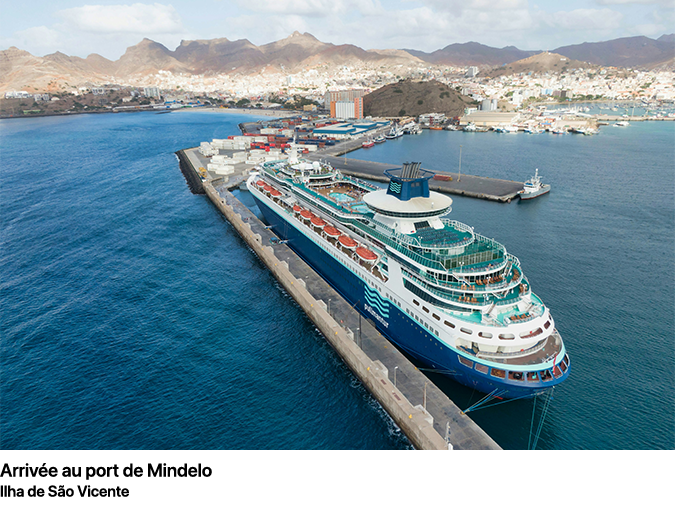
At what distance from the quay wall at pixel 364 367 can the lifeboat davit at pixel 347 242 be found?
5.95m

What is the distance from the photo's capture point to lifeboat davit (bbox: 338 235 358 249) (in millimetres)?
34956

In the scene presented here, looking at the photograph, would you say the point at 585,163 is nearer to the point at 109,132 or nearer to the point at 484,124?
the point at 484,124

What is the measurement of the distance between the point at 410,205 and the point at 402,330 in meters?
11.0

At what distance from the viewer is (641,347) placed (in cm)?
3058

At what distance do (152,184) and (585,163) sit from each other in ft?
344

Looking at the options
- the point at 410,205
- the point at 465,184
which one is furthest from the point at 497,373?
the point at 465,184

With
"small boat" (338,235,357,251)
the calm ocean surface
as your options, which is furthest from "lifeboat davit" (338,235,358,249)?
the calm ocean surface

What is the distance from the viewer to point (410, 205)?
3325 centimetres

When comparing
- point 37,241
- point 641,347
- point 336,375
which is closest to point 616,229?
point 641,347

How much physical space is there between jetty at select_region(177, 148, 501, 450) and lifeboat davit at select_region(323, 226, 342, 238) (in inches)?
210

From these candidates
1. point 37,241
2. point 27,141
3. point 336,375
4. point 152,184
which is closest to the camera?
point 336,375

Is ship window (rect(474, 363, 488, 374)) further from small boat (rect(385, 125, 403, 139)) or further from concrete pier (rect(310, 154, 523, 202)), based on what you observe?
small boat (rect(385, 125, 403, 139))

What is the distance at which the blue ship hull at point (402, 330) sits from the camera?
24.1 metres

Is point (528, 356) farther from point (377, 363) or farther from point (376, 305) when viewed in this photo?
point (376, 305)
